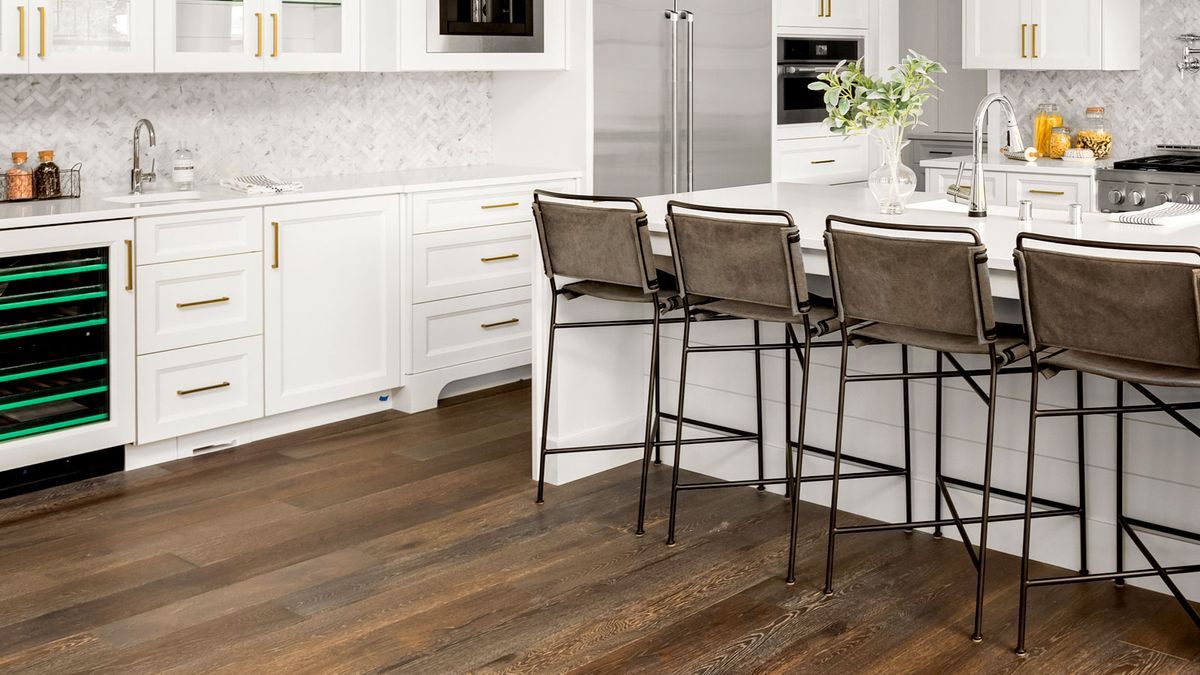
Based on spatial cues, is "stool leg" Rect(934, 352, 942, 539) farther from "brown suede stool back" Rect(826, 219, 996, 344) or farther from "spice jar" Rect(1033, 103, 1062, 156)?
"spice jar" Rect(1033, 103, 1062, 156)

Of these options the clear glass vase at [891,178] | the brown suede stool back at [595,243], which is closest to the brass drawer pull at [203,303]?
the brown suede stool back at [595,243]

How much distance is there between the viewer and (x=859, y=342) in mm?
3158

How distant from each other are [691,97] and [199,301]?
94.9 inches

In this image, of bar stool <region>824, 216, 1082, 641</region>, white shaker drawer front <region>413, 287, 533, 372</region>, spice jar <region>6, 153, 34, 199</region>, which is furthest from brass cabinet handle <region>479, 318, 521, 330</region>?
bar stool <region>824, 216, 1082, 641</region>

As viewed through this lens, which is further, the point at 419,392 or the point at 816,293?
the point at 419,392

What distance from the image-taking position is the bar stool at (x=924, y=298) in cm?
282

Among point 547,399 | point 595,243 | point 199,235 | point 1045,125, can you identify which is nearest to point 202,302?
point 199,235

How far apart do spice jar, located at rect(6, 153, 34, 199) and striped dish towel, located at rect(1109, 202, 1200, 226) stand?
11.3 feet

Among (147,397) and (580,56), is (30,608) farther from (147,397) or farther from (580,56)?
(580,56)

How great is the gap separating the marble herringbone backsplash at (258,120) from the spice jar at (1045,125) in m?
2.57

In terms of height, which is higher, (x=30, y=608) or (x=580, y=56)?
(x=580, y=56)

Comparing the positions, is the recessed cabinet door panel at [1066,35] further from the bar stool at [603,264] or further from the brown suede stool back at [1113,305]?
the brown suede stool back at [1113,305]

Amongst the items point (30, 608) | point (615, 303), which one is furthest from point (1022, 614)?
point (30, 608)

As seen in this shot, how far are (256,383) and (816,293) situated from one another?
2068 millimetres
